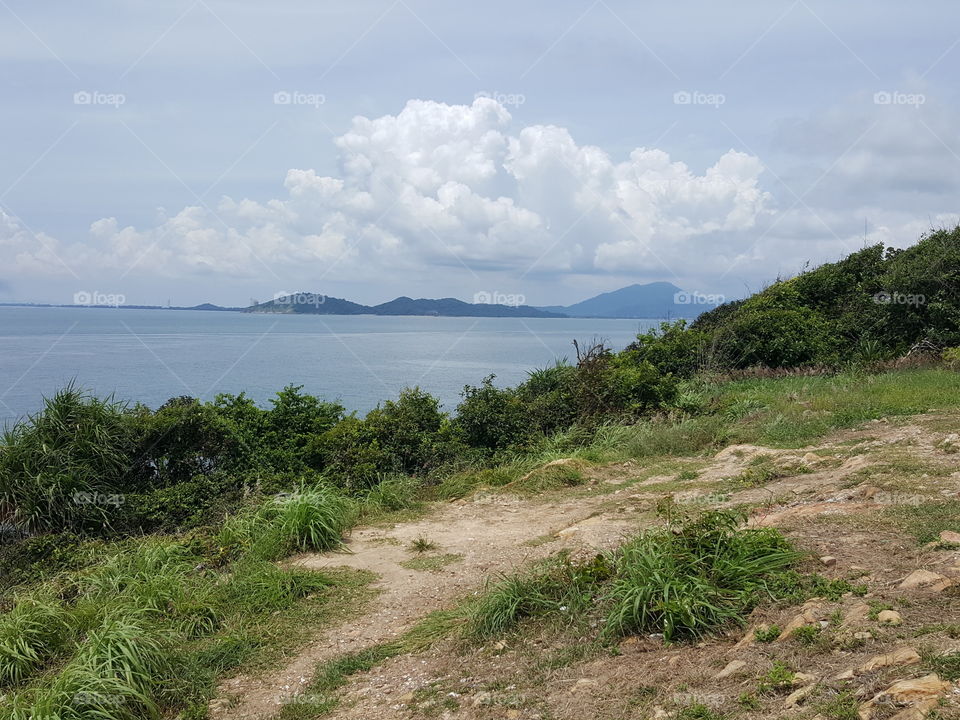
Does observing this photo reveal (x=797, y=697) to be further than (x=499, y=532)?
No

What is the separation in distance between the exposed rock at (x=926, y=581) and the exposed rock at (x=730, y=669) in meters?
1.22

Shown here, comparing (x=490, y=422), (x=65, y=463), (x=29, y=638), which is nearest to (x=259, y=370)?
(x=490, y=422)

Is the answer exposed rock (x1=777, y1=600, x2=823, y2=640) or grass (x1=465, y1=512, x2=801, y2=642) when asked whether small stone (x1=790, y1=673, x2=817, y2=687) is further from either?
grass (x1=465, y1=512, x2=801, y2=642)

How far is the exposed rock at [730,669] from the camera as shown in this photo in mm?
3850

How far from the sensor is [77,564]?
8703mm

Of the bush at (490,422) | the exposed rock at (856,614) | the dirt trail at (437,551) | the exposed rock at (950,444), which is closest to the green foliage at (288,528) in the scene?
the dirt trail at (437,551)

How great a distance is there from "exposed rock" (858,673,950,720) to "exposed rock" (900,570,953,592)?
1249 mm

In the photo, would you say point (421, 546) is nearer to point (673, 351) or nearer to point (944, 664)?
point (944, 664)

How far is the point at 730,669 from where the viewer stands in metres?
3.88

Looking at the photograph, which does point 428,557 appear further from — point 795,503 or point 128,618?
point 795,503

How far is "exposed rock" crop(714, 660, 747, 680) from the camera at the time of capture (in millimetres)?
3850

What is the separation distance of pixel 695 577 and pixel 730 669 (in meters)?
1.00

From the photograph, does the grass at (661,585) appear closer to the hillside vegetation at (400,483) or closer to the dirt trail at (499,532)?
the hillside vegetation at (400,483)

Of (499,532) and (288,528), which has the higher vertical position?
(288,528)
